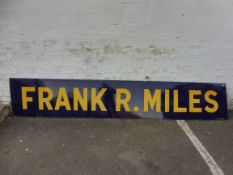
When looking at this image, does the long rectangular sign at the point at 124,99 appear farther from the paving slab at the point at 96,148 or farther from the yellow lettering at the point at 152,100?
the paving slab at the point at 96,148

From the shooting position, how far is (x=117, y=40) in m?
4.27

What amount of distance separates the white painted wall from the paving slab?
32.5 inches

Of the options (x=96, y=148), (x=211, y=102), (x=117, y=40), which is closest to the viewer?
(x=96, y=148)

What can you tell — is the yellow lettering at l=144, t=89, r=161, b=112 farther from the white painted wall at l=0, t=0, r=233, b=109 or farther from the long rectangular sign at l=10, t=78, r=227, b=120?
the white painted wall at l=0, t=0, r=233, b=109

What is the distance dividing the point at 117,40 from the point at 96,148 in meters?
1.78

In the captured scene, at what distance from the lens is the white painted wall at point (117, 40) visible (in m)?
4.13

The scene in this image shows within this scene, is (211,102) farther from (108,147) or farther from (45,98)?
(45,98)

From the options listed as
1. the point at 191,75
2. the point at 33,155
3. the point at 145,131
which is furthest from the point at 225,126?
→ the point at 33,155

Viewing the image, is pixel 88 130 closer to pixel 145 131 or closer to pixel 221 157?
pixel 145 131

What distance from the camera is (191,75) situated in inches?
174

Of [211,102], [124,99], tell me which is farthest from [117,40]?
[211,102]

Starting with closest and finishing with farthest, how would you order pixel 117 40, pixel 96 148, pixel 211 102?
pixel 96 148
pixel 117 40
pixel 211 102

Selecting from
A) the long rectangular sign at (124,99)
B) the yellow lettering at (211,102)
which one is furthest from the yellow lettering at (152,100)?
the yellow lettering at (211,102)

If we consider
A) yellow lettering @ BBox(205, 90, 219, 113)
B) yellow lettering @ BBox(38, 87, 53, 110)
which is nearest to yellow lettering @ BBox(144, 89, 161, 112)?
yellow lettering @ BBox(205, 90, 219, 113)
